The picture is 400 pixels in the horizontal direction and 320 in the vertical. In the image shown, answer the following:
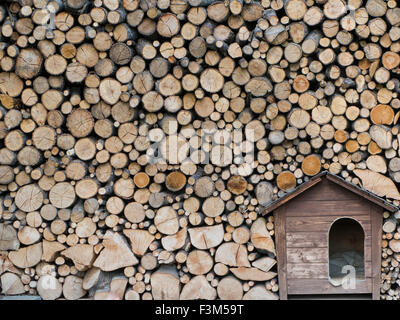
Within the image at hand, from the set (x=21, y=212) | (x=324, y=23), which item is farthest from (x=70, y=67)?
(x=324, y=23)

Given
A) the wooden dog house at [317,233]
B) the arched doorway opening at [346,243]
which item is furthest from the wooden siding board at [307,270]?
the arched doorway opening at [346,243]

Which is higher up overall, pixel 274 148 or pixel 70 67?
pixel 70 67

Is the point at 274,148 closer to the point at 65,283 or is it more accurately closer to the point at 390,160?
the point at 390,160

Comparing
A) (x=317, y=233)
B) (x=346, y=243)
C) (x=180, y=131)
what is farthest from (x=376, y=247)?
(x=180, y=131)

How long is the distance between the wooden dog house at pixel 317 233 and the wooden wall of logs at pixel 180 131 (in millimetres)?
127

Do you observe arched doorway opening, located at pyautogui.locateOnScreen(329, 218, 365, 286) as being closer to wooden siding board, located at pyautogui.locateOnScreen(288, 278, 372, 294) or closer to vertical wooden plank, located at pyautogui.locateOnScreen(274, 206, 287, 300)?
wooden siding board, located at pyautogui.locateOnScreen(288, 278, 372, 294)

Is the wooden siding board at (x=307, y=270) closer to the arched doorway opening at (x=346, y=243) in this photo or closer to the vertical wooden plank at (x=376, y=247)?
the vertical wooden plank at (x=376, y=247)

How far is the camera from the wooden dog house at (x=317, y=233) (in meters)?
4.12

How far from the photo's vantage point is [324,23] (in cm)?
416

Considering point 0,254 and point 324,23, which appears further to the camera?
point 0,254

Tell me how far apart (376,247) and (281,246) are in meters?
0.82

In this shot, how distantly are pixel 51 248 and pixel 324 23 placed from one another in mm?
3153

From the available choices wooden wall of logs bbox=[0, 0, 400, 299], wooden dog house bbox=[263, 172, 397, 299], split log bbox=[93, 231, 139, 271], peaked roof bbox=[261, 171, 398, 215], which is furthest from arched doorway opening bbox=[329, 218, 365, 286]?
split log bbox=[93, 231, 139, 271]

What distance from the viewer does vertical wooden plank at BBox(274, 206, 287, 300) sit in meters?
4.20
